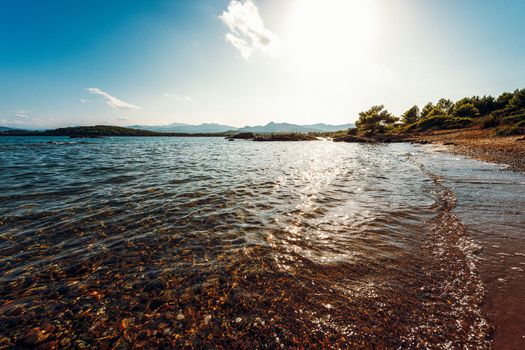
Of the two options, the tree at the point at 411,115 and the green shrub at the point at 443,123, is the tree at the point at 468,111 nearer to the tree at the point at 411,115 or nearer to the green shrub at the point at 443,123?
the green shrub at the point at 443,123

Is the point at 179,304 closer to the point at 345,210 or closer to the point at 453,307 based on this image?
the point at 453,307

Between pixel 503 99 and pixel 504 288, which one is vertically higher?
pixel 503 99

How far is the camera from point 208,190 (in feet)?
38.2

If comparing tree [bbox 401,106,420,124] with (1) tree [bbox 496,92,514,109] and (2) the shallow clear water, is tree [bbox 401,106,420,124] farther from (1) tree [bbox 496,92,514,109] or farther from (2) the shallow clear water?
(2) the shallow clear water

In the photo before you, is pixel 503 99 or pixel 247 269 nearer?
pixel 247 269

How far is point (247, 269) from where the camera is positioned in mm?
5000

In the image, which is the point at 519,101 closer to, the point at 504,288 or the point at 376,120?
the point at 376,120

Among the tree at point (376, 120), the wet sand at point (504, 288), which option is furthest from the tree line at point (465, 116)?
the wet sand at point (504, 288)

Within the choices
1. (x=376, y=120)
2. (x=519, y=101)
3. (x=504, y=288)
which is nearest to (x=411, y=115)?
(x=376, y=120)

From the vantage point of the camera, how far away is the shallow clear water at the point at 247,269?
3.43 m

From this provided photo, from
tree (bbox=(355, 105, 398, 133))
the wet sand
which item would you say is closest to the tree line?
tree (bbox=(355, 105, 398, 133))

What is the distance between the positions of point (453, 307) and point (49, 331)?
22.1 feet

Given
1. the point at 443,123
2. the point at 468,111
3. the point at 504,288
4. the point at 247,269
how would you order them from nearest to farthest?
the point at 504,288, the point at 247,269, the point at 443,123, the point at 468,111

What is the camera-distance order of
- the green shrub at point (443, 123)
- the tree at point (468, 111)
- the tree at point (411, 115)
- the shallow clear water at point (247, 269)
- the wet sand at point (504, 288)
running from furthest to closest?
the tree at point (411, 115), the tree at point (468, 111), the green shrub at point (443, 123), the shallow clear water at point (247, 269), the wet sand at point (504, 288)
